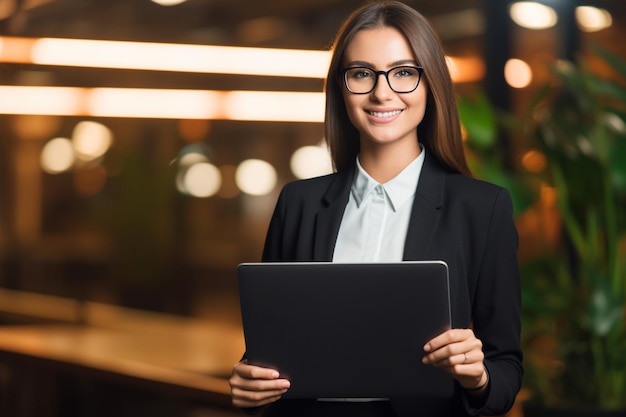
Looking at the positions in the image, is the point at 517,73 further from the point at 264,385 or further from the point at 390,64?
the point at 264,385

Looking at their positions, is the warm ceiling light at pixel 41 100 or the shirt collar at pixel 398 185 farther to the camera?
the warm ceiling light at pixel 41 100

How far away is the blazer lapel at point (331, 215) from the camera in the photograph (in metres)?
1.62

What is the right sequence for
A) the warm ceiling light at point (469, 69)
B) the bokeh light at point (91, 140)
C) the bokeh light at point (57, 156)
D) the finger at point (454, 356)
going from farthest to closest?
the bokeh light at point (57, 156)
the bokeh light at point (91, 140)
the warm ceiling light at point (469, 69)
the finger at point (454, 356)

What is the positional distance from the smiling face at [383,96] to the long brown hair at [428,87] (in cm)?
2

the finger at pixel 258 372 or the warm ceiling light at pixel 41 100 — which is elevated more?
the warm ceiling light at pixel 41 100

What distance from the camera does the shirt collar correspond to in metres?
1.64

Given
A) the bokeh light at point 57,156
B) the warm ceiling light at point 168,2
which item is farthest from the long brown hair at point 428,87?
the bokeh light at point 57,156

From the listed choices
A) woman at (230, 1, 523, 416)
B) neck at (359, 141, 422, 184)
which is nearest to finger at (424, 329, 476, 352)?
woman at (230, 1, 523, 416)

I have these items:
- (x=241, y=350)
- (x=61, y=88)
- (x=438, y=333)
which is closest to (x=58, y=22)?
(x=61, y=88)

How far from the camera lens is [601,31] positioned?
4.49 m

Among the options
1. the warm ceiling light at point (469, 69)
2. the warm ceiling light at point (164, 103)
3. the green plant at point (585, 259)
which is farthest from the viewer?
the warm ceiling light at point (164, 103)

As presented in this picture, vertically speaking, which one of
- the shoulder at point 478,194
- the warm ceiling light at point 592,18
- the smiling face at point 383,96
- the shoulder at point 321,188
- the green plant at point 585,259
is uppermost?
the warm ceiling light at point 592,18

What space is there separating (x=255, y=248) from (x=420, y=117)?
3364 mm

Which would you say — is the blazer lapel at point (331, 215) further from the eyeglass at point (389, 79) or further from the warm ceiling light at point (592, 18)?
the warm ceiling light at point (592, 18)
